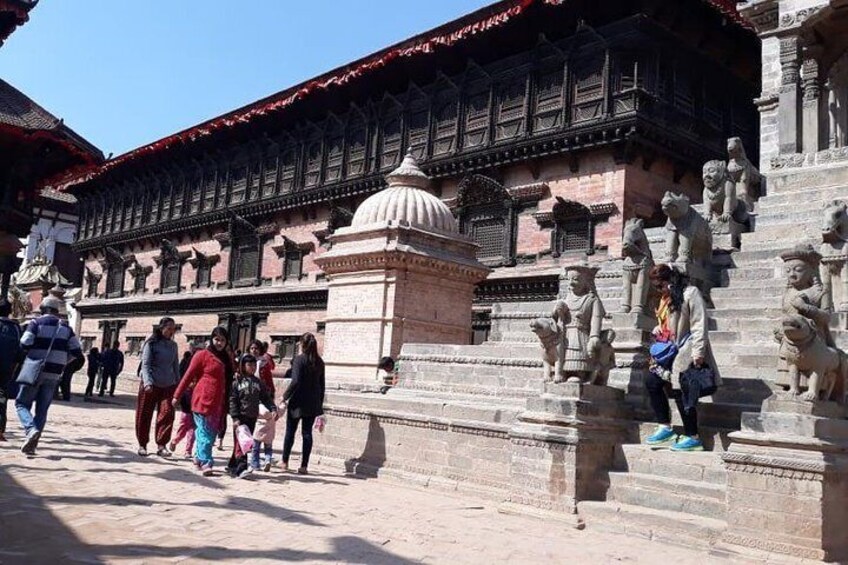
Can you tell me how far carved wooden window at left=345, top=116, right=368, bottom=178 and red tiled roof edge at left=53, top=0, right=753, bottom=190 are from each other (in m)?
1.66

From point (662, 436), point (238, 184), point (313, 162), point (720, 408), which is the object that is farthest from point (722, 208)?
point (238, 184)

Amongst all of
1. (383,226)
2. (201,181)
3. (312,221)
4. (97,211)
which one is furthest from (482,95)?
(97,211)

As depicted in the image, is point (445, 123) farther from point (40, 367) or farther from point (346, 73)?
point (40, 367)

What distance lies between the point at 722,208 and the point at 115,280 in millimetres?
38089

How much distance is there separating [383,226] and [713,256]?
499 centimetres

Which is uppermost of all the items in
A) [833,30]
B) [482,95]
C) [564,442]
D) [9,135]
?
[482,95]

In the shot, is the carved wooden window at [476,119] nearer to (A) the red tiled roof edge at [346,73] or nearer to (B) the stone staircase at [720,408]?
(A) the red tiled roof edge at [346,73]

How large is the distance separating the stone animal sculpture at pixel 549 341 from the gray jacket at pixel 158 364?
196 inches

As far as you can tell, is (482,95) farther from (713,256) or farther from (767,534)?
(767,534)

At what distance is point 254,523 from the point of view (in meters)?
6.52

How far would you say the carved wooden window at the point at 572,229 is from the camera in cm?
2122

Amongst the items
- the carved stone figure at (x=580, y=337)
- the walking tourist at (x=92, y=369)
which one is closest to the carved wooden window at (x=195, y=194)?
the walking tourist at (x=92, y=369)

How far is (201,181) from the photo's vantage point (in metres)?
37.4

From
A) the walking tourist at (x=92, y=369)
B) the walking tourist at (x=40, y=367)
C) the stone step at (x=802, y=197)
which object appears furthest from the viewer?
the walking tourist at (x=92, y=369)
